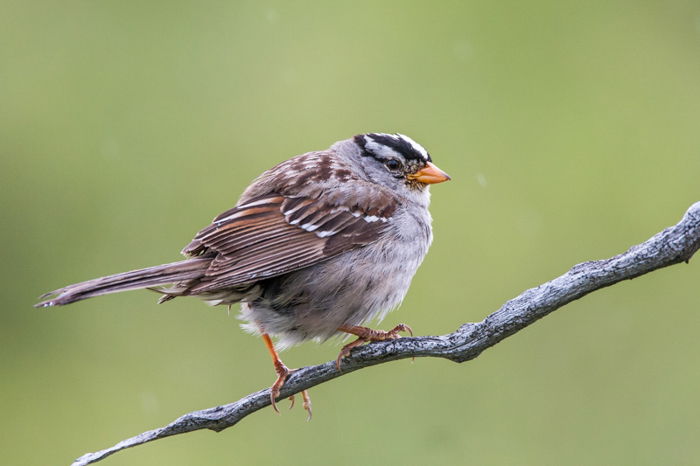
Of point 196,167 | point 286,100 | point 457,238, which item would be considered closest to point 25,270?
point 196,167

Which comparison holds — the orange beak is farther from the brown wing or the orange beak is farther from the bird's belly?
the bird's belly

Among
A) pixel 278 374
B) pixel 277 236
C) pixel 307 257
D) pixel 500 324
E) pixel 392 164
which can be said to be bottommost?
pixel 500 324

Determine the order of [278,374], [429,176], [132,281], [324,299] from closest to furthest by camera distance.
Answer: [132,281] → [278,374] → [324,299] → [429,176]

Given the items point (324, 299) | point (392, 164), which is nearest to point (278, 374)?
point (324, 299)

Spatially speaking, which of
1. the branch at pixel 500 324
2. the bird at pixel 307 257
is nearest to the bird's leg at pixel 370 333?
the bird at pixel 307 257

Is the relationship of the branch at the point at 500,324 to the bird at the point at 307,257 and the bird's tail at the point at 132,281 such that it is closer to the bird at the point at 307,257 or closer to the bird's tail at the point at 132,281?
the bird at the point at 307,257

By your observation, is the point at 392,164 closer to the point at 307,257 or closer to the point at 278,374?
the point at 307,257
